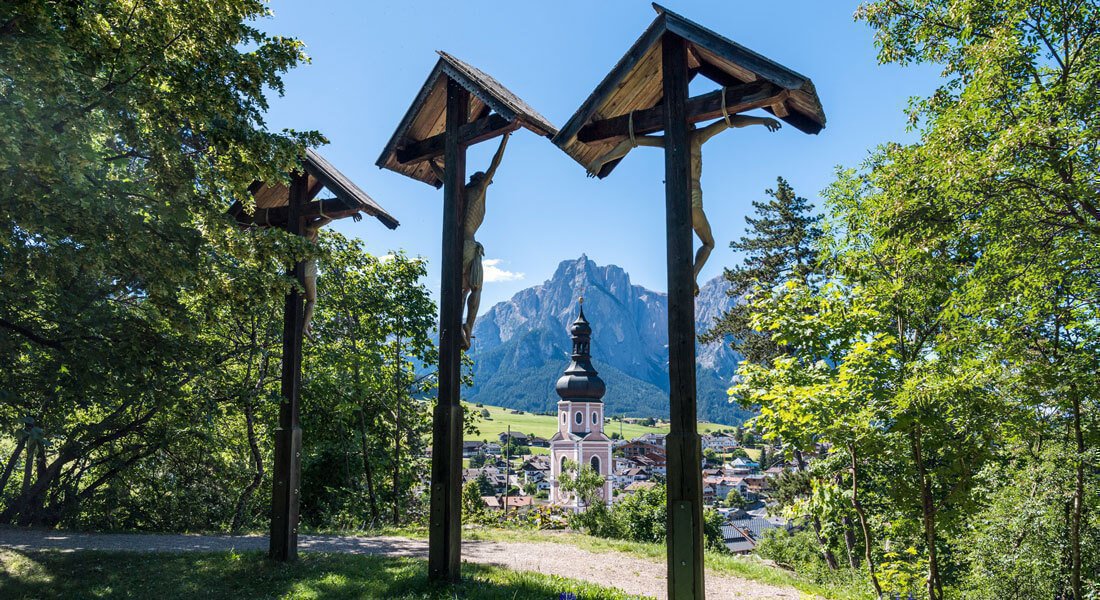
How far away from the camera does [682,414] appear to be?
4992mm

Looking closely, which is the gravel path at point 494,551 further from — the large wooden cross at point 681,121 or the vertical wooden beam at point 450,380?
the large wooden cross at point 681,121

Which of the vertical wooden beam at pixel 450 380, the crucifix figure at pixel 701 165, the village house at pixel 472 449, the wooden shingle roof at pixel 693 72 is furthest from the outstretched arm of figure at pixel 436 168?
the village house at pixel 472 449

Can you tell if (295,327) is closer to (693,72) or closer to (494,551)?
(494,551)

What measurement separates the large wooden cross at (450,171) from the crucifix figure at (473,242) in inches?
3.2

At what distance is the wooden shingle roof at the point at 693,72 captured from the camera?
523cm

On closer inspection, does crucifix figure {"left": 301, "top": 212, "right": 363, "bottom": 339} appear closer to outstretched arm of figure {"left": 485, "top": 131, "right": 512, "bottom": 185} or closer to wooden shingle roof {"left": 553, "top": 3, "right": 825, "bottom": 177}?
outstretched arm of figure {"left": 485, "top": 131, "right": 512, "bottom": 185}

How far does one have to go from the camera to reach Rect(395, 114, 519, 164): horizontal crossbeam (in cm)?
706

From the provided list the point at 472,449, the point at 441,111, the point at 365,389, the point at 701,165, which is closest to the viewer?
the point at 701,165

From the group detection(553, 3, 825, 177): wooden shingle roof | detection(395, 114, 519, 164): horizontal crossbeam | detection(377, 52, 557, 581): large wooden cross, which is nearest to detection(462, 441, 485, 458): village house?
detection(395, 114, 519, 164): horizontal crossbeam

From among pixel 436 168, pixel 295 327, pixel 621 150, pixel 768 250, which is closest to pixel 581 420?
pixel 768 250

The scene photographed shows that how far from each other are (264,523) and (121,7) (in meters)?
13.0

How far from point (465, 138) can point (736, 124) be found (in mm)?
3110

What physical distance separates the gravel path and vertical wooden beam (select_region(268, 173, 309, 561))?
4.62 ft

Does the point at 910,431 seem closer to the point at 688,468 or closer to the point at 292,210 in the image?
the point at 688,468
